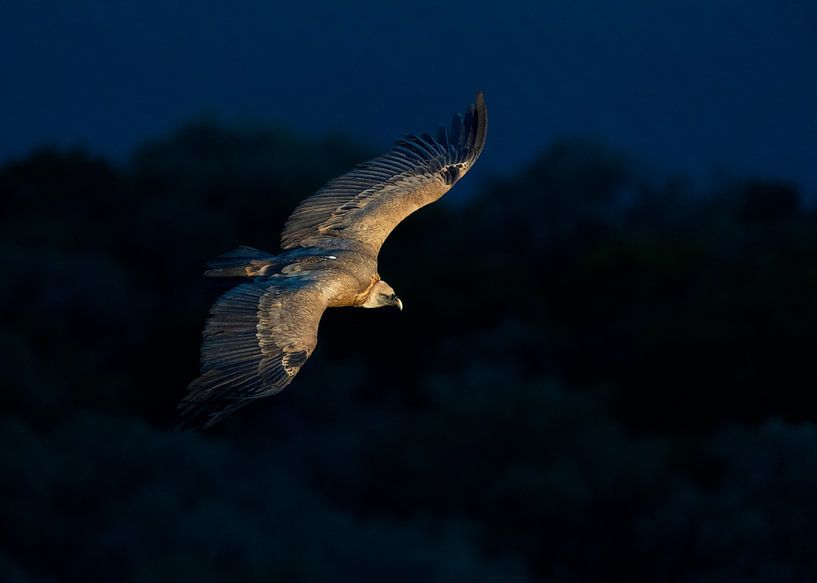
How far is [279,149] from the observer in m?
61.2

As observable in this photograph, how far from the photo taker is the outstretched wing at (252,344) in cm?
1176

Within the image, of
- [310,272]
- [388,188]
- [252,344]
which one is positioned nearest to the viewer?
[252,344]

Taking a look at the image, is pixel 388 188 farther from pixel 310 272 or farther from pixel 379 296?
pixel 310 272

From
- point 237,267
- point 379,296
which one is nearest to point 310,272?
point 237,267

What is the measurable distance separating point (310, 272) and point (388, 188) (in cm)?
201

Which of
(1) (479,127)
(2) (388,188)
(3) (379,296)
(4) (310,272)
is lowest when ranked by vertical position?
(3) (379,296)

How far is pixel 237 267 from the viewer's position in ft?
43.2

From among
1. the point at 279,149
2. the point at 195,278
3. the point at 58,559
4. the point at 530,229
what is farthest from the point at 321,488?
the point at 279,149

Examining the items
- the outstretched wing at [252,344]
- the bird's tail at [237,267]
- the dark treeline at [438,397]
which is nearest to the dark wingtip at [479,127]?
the bird's tail at [237,267]

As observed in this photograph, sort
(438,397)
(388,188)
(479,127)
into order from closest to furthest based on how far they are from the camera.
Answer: (388,188) < (479,127) < (438,397)

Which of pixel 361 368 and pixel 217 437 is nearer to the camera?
pixel 217 437

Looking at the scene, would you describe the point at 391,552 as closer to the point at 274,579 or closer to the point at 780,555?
the point at 274,579

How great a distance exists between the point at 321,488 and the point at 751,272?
15.3 metres

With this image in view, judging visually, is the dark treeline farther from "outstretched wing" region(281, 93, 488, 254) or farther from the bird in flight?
the bird in flight
